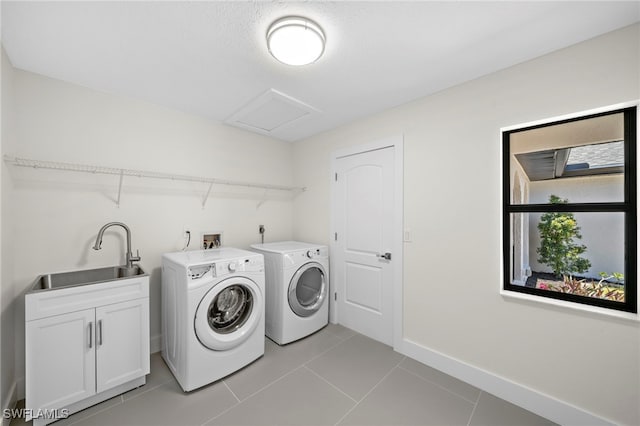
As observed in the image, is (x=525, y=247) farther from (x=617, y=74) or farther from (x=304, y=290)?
(x=304, y=290)

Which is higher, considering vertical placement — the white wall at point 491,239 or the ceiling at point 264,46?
the ceiling at point 264,46

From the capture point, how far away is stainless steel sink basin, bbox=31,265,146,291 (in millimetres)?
1757

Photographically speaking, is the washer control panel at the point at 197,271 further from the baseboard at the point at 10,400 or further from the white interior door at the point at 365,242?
the white interior door at the point at 365,242

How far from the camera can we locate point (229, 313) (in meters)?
2.14

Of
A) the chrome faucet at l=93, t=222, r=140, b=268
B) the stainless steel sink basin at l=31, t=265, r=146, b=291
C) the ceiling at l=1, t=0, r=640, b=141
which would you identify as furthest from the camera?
the chrome faucet at l=93, t=222, r=140, b=268

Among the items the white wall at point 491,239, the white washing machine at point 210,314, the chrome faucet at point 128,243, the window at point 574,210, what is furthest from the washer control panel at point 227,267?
the window at point 574,210

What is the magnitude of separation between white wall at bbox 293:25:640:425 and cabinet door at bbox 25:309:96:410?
238 centimetres

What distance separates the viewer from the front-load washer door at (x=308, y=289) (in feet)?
8.21

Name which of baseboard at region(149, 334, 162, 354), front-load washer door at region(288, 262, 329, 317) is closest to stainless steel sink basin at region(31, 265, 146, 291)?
baseboard at region(149, 334, 162, 354)

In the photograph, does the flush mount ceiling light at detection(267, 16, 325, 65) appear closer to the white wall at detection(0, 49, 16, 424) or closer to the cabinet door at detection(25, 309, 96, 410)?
the white wall at detection(0, 49, 16, 424)

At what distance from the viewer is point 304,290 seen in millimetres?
2705

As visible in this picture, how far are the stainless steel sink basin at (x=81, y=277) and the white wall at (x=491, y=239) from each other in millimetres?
2354

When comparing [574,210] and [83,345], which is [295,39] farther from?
[83,345]

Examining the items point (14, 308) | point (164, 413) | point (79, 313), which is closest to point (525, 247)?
point (164, 413)
